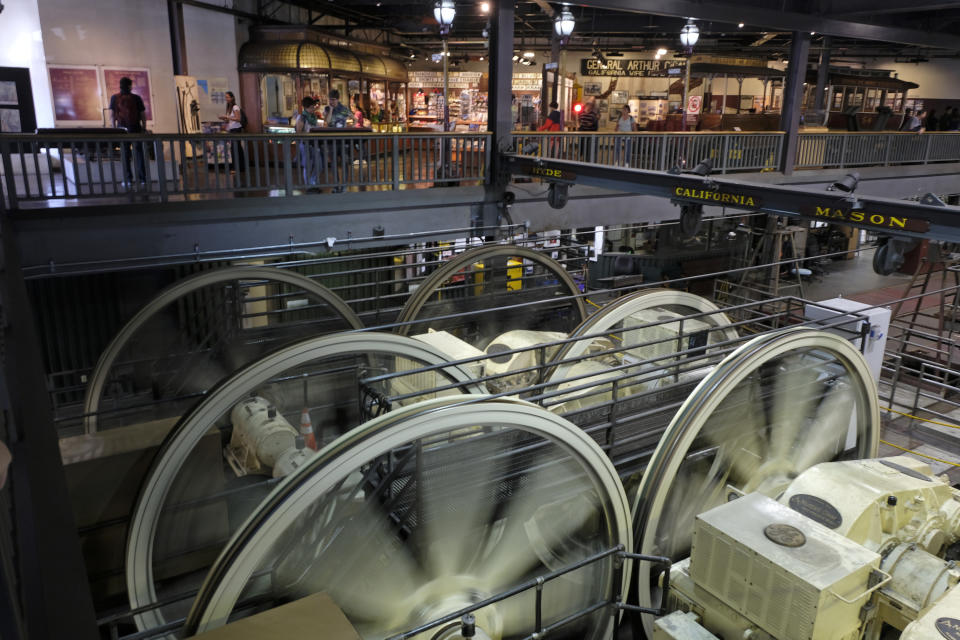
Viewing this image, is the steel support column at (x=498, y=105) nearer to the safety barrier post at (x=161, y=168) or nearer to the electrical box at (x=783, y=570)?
the safety barrier post at (x=161, y=168)

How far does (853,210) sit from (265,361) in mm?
5568

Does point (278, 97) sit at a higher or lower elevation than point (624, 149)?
higher

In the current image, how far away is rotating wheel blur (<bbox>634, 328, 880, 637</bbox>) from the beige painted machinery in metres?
0.57

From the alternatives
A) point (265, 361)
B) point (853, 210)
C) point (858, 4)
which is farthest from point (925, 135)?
point (265, 361)

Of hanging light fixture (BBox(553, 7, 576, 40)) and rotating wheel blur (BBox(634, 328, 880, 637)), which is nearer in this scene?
rotating wheel blur (BBox(634, 328, 880, 637))

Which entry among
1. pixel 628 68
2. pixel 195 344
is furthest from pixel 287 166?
pixel 628 68

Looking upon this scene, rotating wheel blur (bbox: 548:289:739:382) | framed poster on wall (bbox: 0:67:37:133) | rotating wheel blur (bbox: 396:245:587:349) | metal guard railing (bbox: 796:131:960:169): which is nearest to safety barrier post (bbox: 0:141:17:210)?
framed poster on wall (bbox: 0:67:37:133)

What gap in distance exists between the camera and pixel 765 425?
22.7 ft

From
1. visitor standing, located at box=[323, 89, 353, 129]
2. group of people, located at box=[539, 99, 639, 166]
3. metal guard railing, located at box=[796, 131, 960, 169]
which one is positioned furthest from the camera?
metal guard railing, located at box=[796, 131, 960, 169]

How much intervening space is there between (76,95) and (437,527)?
13554mm

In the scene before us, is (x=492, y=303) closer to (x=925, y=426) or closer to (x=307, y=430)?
(x=307, y=430)

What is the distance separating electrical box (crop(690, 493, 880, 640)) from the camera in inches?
175

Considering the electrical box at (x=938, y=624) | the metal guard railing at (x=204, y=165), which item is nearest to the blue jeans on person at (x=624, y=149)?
the metal guard railing at (x=204, y=165)

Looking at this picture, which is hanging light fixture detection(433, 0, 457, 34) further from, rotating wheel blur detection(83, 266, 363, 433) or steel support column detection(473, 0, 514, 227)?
rotating wheel blur detection(83, 266, 363, 433)
